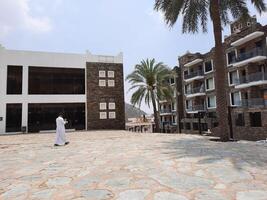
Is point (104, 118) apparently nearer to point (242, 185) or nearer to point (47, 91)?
point (47, 91)

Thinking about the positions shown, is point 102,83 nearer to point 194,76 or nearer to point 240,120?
point 194,76

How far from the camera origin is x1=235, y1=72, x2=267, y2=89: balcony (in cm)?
2659

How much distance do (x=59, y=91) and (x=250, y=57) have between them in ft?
78.1

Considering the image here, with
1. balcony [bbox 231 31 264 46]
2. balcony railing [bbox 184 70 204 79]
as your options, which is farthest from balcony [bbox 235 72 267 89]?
balcony railing [bbox 184 70 204 79]

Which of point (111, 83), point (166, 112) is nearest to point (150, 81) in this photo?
point (111, 83)

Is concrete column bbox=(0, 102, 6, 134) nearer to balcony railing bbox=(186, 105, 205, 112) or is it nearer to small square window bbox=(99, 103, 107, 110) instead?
small square window bbox=(99, 103, 107, 110)

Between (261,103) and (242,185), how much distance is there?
85.2 ft

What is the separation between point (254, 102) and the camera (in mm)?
27578

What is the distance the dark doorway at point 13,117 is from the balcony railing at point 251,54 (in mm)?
27710

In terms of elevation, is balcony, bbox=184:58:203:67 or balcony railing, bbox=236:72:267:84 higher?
balcony, bbox=184:58:203:67

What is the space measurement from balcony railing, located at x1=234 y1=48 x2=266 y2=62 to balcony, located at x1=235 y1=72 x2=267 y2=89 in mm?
2269

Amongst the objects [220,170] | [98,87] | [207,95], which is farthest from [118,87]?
[220,170]

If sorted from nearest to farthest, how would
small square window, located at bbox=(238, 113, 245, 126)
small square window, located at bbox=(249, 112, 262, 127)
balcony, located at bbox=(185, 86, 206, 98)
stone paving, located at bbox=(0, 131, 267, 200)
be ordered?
stone paving, located at bbox=(0, 131, 267, 200) < small square window, located at bbox=(249, 112, 262, 127) < small square window, located at bbox=(238, 113, 245, 126) < balcony, located at bbox=(185, 86, 206, 98)

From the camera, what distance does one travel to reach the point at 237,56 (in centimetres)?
3091
